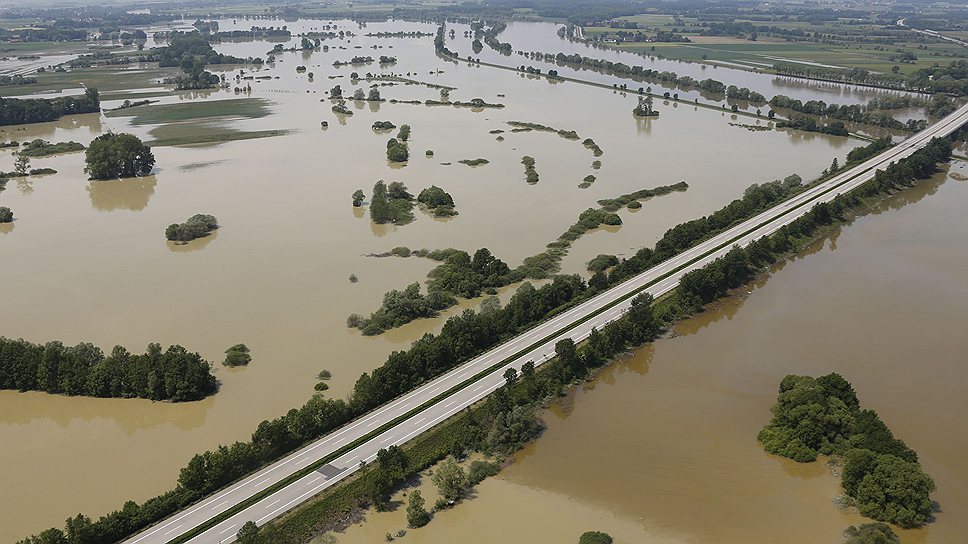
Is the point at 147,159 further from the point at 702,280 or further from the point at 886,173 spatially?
the point at 886,173

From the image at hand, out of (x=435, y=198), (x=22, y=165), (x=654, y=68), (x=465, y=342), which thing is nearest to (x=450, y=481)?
(x=465, y=342)

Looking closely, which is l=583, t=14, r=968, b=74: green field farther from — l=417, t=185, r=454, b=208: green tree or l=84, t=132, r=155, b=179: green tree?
l=84, t=132, r=155, b=179: green tree

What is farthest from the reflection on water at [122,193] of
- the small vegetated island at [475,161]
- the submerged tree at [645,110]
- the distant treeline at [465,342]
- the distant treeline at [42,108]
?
the submerged tree at [645,110]

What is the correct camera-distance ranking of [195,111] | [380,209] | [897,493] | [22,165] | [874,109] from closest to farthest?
1. [897,493]
2. [380,209]
3. [22,165]
4. [195,111]
5. [874,109]

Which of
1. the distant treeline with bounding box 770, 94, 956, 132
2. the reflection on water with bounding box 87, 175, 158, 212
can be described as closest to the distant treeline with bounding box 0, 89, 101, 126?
the reflection on water with bounding box 87, 175, 158, 212

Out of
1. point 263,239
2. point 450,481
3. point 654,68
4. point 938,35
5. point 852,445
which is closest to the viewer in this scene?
point 450,481

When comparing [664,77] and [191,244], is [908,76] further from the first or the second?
[191,244]

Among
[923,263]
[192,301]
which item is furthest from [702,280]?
[192,301]
